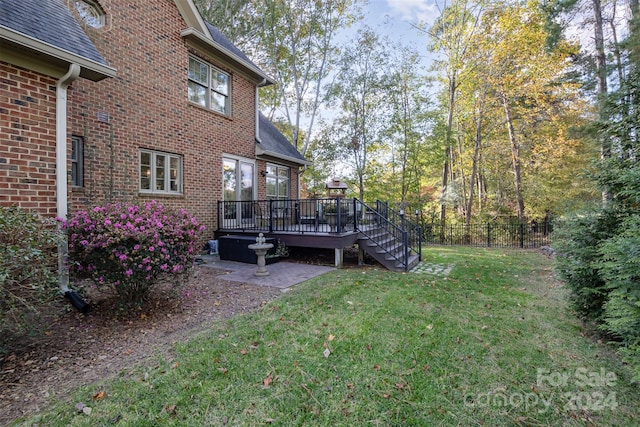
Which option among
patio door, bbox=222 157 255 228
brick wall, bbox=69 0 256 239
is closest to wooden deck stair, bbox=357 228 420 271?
patio door, bbox=222 157 255 228

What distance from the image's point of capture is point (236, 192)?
31.7 feet

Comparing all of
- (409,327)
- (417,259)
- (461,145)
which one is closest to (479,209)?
(461,145)

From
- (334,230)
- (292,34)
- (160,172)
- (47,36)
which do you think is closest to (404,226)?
(334,230)

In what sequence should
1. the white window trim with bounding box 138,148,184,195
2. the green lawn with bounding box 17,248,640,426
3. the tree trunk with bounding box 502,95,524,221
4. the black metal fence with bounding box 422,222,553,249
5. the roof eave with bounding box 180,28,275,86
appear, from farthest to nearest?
the tree trunk with bounding box 502,95,524,221
the black metal fence with bounding box 422,222,553,249
the roof eave with bounding box 180,28,275,86
the white window trim with bounding box 138,148,184,195
the green lawn with bounding box 17,248,640,426

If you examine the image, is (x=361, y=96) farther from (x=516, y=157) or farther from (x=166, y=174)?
(x=166, y=174)

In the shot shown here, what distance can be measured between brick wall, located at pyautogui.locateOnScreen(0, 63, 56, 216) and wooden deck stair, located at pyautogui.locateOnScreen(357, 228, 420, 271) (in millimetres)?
6206

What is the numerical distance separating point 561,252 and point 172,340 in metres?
5.47

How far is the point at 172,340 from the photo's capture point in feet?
10.8

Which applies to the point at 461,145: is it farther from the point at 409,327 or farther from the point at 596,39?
the point at 409,327

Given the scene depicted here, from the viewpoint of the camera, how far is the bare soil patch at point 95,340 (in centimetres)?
245

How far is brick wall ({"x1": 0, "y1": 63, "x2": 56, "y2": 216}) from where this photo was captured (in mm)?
3842

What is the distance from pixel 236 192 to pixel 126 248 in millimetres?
6219

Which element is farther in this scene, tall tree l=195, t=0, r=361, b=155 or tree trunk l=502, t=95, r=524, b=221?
tall tree l=195, t=0, r=361, b=155

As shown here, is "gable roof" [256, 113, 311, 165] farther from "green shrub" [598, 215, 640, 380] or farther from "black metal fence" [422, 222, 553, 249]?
"green shrub" [598, 215, 640, 380]
